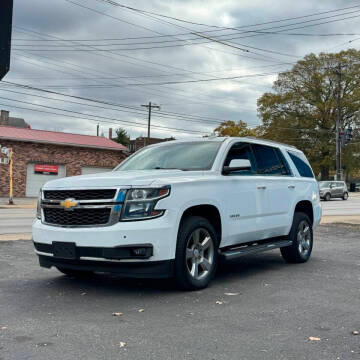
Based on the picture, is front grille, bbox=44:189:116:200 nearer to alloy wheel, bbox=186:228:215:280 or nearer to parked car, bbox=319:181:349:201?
alloy wheel, bbox=186:228:215:280

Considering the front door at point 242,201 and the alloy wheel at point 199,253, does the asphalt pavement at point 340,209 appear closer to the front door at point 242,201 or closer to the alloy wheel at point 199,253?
the front door at point 242,201

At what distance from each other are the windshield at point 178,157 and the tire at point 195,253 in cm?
91

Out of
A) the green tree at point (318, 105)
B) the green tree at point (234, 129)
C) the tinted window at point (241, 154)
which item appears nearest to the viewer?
the tinted window at point (241, 154)

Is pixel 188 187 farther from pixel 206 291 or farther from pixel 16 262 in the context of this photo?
pixel 16 262

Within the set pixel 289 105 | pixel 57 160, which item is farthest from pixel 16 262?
pixel 289 105

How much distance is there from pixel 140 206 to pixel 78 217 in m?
0.76

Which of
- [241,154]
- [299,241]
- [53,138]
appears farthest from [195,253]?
[53,138]

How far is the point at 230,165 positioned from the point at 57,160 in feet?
103

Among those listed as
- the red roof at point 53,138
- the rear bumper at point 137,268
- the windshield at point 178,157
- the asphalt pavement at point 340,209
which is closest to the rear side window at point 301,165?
the windshield at point 178,157

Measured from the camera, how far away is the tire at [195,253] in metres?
5.47

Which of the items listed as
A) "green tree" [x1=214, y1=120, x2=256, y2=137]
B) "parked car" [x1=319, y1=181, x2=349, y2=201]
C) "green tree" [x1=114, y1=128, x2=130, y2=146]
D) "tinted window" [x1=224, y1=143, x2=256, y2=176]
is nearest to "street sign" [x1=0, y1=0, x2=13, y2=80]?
"tinted window" [x1=224, y1=143, x2=256, y2=176]

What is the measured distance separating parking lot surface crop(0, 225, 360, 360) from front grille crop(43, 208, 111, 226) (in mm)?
821

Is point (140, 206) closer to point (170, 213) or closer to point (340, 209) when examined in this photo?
point (170, 213)

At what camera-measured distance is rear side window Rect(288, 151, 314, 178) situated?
8.40 meters
